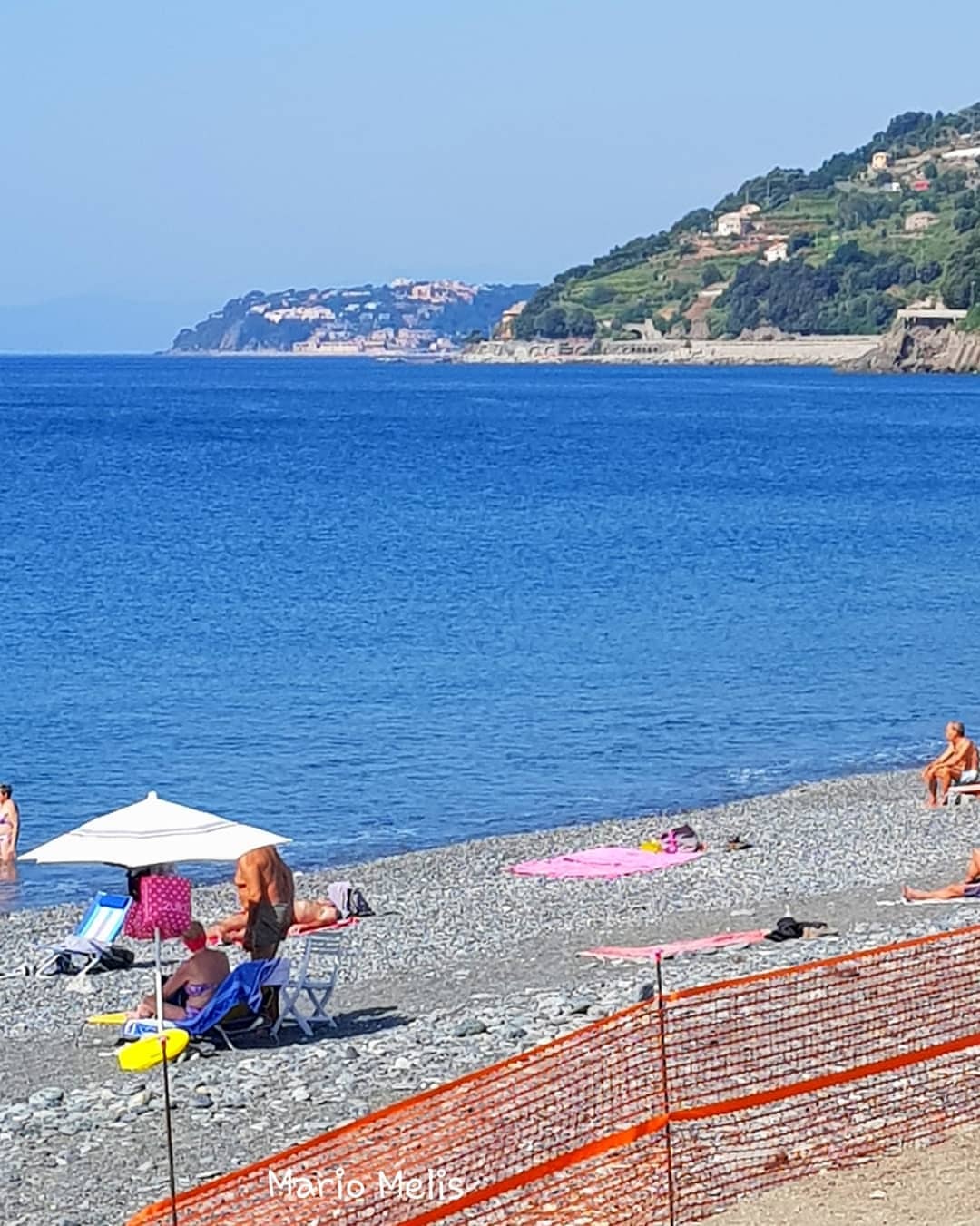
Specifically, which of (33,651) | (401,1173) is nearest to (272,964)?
(401,1173)

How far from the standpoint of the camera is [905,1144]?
32.4 ft

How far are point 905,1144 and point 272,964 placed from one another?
13.8ft

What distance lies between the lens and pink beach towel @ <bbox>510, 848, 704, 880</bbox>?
19516 millimetres

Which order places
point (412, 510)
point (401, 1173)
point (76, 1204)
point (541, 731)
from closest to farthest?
1. point (401, 1173)
2. point (76, 1204)
3. point (541, 731)
4. point (412, 510)

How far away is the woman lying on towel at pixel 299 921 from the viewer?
15727 millimetres

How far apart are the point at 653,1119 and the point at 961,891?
24.0 feet

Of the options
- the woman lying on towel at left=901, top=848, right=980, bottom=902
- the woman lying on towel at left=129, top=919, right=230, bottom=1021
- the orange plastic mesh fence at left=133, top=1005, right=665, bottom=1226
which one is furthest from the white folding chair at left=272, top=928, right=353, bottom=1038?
the woman lying on towel at left=901, top=848, right=980, bottom=902

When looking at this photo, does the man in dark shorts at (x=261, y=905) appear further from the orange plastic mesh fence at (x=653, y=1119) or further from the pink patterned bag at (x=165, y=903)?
the orange plastic mesh fence at (x=653, y=1119)

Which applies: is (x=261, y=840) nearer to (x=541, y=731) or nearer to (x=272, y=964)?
(x=272, y=964)

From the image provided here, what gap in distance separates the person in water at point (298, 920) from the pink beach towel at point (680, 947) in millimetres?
2286

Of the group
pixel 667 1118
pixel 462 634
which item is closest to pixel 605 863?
pixel 667 1118

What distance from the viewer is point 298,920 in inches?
662

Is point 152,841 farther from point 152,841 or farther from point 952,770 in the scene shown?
point 952,770

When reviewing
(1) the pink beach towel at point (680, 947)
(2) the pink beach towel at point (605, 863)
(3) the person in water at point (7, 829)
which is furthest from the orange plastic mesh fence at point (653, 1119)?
(3) the person in water at point (7, 829)
